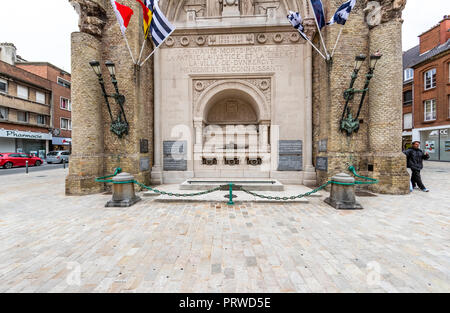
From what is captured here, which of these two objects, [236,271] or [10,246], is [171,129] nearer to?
[10,246]

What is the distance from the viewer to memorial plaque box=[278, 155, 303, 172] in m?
9.34

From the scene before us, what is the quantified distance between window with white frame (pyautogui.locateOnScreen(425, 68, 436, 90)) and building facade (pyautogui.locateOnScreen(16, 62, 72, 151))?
5183 cm

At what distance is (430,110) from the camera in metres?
22.5

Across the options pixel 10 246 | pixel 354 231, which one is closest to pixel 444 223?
pixel 354 231

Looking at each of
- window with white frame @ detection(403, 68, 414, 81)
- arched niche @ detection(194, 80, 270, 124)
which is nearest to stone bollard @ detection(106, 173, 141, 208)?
arched niche @ detection(194, 80, 270, 124)

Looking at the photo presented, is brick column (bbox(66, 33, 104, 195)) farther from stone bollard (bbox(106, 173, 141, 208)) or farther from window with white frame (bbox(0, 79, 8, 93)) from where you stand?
window with white frame (bbox(0, 79, 8, 93))

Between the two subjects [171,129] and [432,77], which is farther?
[432,77]

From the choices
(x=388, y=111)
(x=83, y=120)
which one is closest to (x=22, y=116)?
(x=83, y=120)

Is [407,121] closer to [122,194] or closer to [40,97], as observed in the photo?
[122,194]

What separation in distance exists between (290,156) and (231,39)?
682cm

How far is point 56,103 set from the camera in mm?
29719

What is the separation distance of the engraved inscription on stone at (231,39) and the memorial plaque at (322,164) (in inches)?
269

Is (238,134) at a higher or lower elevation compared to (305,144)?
higher

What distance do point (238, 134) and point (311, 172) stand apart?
4.30 metres
